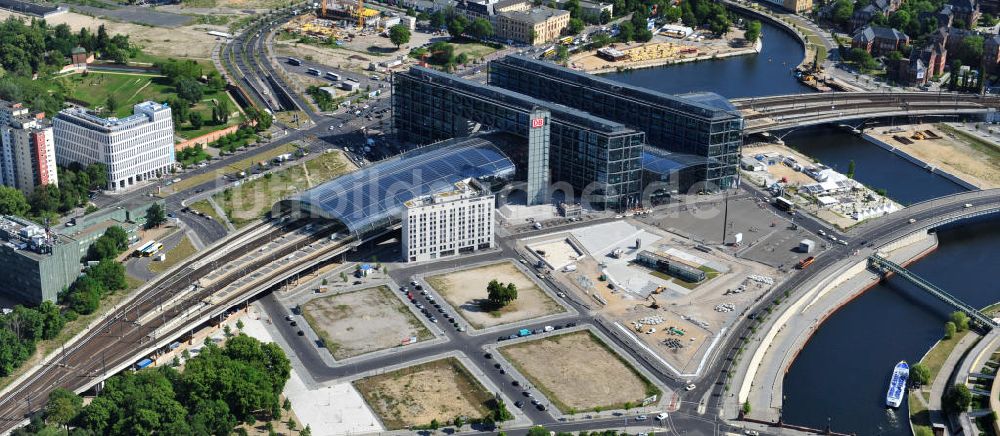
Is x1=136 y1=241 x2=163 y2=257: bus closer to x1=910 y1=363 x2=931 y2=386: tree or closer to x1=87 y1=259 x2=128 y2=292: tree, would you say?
x1=87 y1=259 x2=128 y2=292: tree

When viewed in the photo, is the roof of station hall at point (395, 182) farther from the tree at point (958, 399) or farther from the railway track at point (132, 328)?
the tree at point (958, 399)

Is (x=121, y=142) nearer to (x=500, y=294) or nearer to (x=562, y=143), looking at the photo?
(x=562, y=143)

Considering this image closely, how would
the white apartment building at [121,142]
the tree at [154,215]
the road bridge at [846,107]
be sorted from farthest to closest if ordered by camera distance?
1. the road bridge at [846,107]
2. the white apartment building at [121,142]
3. the tree at [154,215]

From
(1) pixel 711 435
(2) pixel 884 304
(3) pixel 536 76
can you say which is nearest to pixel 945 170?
(2) pixel 884 304

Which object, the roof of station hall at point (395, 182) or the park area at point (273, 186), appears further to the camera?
the park area at point (273, 186)

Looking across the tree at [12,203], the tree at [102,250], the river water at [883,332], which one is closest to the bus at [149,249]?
the tree at [102,250]

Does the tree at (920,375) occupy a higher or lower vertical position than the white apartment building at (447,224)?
lower

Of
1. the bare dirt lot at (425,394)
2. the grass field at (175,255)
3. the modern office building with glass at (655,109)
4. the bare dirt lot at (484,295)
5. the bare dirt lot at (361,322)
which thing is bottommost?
the bare dirt lot at (425,394)

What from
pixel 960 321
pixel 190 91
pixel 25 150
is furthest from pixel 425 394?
pixel 190 91

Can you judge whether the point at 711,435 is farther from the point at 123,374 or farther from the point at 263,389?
the point at 123,374
